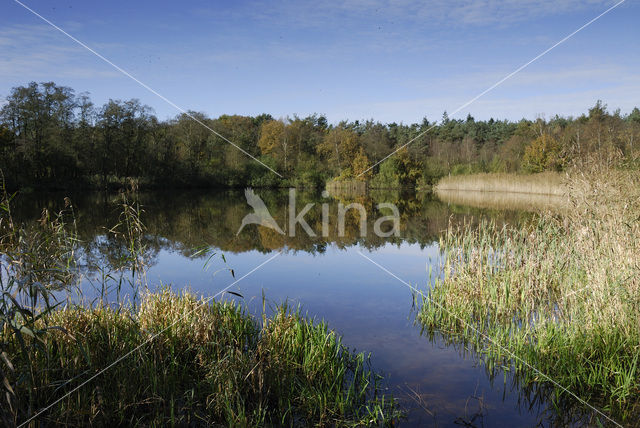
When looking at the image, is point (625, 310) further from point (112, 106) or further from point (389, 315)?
point (112, 106)

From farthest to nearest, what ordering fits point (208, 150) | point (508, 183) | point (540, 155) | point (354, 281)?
point (208, 150) < point (540, 155) < point (508, 183) < point (354, 281)

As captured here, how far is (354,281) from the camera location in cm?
974

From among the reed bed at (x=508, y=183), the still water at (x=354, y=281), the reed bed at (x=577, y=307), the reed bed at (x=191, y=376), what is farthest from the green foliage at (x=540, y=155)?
the reed bed at (x=191, y=376)

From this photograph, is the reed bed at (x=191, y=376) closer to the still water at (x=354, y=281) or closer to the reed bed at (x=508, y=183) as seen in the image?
the still water at (x=354, y=281)

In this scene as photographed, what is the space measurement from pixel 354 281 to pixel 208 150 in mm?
40292

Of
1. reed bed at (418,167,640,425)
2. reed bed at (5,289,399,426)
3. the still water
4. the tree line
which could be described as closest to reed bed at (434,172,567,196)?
the tree line

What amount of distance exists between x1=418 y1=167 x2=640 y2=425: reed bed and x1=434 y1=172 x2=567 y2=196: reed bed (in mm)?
15993

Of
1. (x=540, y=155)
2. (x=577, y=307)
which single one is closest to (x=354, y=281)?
(x=577, y=307)

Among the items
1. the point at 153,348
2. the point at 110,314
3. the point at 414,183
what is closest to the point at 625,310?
the point at 153,348

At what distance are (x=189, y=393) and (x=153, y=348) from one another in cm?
56

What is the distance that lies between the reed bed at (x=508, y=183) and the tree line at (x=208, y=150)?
1855mm

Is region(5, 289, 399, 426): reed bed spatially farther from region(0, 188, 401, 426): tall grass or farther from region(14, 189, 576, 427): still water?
region(14, 189, 576, 427): still water

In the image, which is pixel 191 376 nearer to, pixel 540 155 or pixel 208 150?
pixel 540 155

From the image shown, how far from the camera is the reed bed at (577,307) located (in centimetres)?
442
